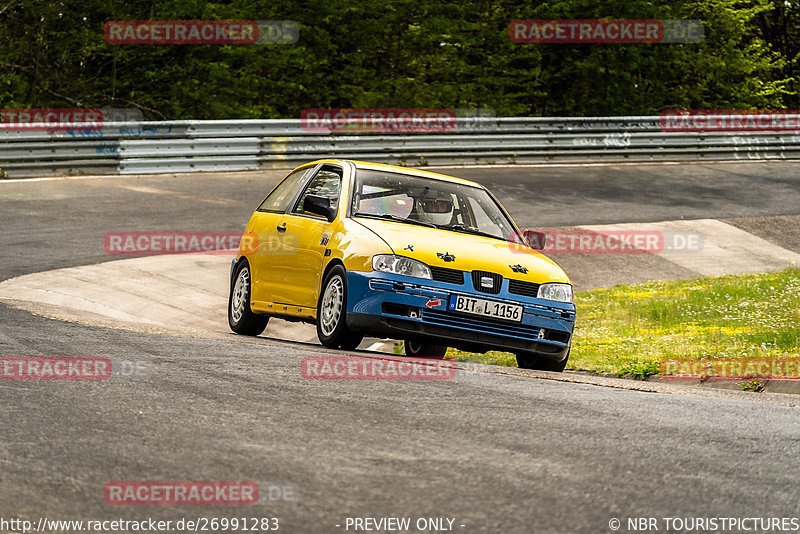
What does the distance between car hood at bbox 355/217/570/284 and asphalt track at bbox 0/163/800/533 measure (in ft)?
3.67

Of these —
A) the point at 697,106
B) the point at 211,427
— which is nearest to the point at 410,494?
the point at 211,427

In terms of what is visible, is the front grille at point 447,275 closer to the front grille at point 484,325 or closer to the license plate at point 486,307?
the license plate at point 486,307

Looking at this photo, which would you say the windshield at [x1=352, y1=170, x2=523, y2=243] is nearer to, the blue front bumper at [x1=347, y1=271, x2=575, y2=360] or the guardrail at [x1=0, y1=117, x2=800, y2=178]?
the blue front bumper at [x1=347, y1=271, x2=575, y2=360]

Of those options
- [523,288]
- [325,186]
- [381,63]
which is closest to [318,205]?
[325,186]

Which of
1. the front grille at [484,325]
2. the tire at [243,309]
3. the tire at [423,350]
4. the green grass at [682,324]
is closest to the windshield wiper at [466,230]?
the front grille at [484,325]

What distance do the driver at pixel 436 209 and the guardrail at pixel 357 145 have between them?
43.4 feet

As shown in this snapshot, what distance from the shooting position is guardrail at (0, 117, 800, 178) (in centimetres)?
2173

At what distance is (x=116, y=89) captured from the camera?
99.6 ft

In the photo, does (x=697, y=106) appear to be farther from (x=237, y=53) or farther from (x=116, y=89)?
(x=116, y=89)

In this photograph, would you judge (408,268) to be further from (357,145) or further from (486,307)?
(357,145)

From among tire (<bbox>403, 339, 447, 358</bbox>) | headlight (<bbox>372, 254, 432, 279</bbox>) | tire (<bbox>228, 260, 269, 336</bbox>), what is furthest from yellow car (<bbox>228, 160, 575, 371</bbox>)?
tire (<bbox>403, 339, 447, 358</bbox>)

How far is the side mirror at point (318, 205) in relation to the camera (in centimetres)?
943

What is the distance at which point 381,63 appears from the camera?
108 feet

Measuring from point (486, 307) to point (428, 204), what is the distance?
146cm
